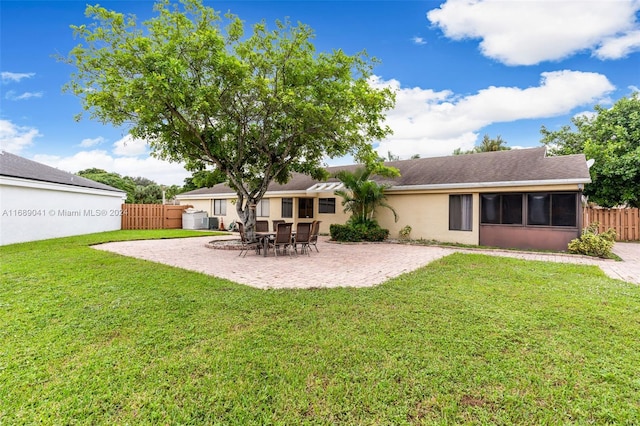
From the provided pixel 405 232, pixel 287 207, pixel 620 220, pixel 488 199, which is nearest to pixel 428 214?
pixel 405 232

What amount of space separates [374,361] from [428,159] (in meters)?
17.9

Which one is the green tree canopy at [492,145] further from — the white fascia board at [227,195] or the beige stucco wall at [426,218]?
the white fascia board at [227,195]

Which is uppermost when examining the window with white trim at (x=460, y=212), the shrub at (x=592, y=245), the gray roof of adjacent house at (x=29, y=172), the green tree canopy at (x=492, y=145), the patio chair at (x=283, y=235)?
the green tree canopy at (x=492, y=145)

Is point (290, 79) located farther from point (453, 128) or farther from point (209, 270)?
point (453, 128)

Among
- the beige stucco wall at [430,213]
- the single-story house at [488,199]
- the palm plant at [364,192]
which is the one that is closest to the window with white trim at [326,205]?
the single-story house at [488,199]

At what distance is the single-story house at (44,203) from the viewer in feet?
43.5

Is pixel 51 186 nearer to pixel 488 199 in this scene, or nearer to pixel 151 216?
pixel 151 216

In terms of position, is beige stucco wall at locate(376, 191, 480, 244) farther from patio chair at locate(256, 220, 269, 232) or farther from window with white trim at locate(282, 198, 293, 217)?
patio chair at locate(256, 220, 269, 232)

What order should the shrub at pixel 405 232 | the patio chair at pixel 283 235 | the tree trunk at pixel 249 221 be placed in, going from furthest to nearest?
the shrub at pixel 405 232
the tree trunk at pixel 249 221
the patio chair at pixel 283 235

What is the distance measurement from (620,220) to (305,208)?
55.6 ft

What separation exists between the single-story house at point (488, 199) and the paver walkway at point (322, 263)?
5.25ft

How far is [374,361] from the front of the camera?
3615 mm

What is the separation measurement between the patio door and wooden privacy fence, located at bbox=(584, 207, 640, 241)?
583 inches

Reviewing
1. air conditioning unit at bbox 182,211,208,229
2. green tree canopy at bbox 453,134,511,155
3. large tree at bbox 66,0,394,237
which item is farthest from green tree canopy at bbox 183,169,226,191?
green tree canopy at bbox 453,134,511,155
